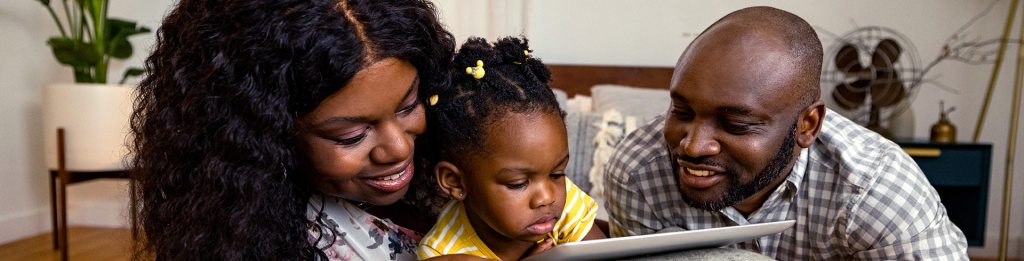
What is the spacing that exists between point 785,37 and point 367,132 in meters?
0.79

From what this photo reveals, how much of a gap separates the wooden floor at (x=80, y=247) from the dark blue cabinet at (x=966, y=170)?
3416 mm

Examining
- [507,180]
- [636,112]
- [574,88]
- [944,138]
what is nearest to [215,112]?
[507,180]

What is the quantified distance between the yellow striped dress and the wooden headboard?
2.44m

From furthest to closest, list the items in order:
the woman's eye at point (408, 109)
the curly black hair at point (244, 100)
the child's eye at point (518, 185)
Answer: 1. the child's eye at point (518, 185)
2. the woman's eye at point (408, 109)
3. the curly black hair at point (244, 100)

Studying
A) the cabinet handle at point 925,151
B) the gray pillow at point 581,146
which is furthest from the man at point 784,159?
the cabinet handle at point 925,151

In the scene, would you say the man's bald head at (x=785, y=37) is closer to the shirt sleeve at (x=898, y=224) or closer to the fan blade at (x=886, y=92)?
the shirt sleeve at (x=898, y=224)

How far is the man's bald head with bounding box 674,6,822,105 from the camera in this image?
1.42m

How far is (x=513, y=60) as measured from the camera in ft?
4.53

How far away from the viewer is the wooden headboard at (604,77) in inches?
154

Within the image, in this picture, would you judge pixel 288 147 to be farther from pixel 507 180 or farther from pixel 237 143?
pixel 507 180

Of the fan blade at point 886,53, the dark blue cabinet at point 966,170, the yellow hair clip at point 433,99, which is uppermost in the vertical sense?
the fan blade at point 886,53

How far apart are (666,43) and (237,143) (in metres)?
3.21

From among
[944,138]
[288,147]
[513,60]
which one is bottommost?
[944,138]

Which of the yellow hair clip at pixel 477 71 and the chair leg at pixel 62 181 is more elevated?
the yellow hair clip at pixel 477 71
